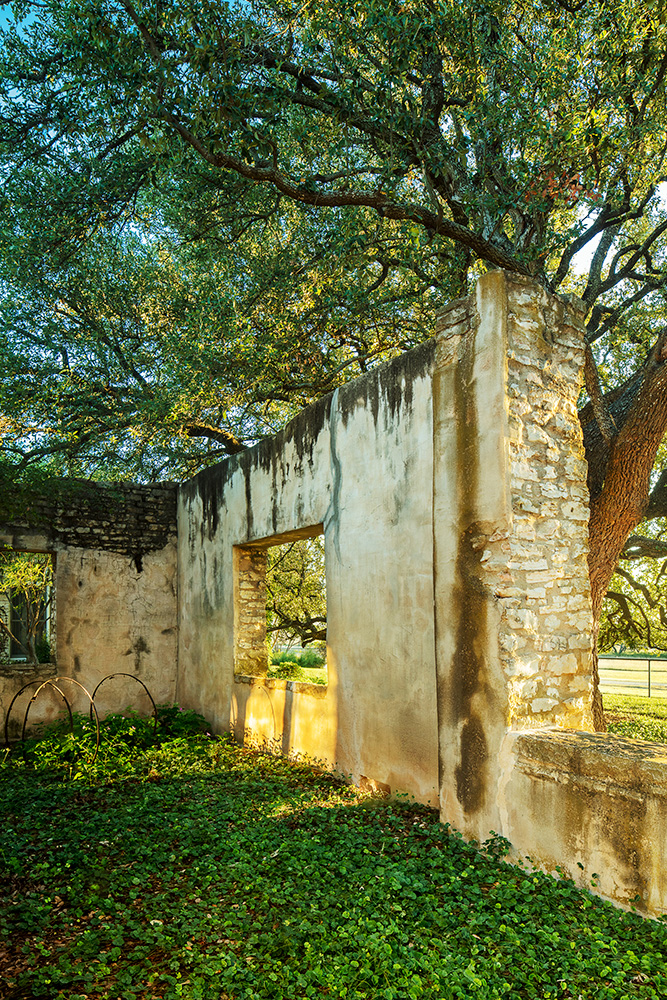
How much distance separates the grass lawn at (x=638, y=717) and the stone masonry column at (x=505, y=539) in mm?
3132

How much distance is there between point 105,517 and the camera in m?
9.33

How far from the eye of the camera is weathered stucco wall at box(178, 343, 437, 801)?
201 inches

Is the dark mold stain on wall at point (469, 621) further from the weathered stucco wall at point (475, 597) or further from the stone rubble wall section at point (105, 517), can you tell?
the stone rubble wall section at point (105, 517)

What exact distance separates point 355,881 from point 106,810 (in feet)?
8.41

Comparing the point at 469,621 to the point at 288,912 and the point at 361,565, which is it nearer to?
the point at 361,565

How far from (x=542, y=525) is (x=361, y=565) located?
5.97ft

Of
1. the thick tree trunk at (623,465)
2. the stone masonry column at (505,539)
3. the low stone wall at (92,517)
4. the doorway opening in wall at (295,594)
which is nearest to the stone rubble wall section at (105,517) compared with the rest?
the low stone wall at (92,517)

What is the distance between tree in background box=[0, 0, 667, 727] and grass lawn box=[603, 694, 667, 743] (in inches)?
135

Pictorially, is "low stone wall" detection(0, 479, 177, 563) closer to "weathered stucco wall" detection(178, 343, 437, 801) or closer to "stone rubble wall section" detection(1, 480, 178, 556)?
"stone rubble wall section" detection(1, 480, 178, 556)

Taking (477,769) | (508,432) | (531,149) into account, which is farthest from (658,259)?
(477,769)

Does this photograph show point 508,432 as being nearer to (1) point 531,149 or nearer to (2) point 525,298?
(2) point 525,298

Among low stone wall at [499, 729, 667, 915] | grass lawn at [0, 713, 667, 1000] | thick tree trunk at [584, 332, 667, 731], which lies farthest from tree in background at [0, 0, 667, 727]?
grass lawn at [0, 713, 667, 1000]

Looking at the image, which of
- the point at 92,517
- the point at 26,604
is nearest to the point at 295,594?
the point at 92,517

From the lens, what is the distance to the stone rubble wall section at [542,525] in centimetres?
425
